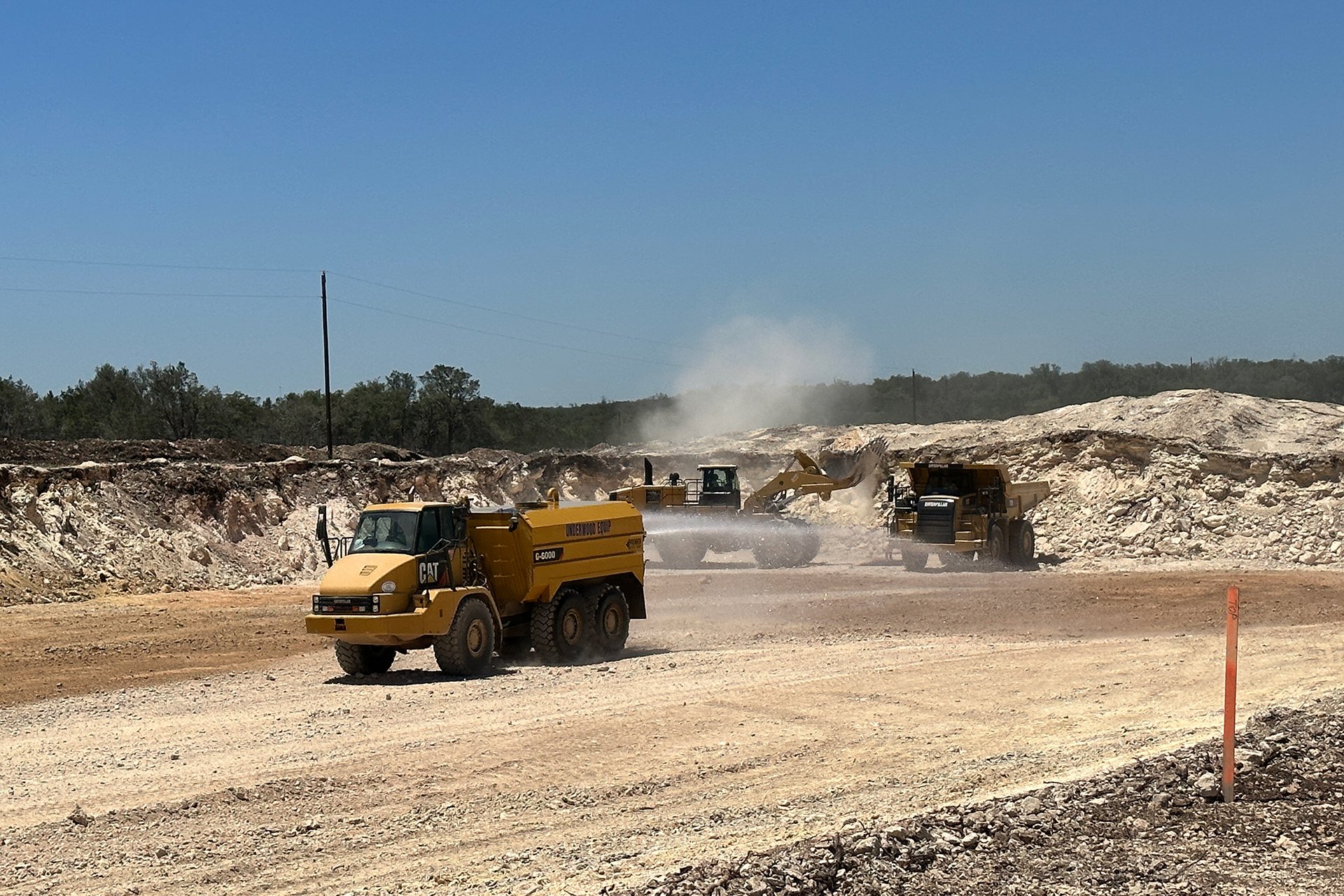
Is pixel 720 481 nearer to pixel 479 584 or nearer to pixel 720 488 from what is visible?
pixel 720 488

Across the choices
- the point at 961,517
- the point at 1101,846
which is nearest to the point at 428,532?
the point at 1101,846

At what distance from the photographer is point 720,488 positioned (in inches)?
1425

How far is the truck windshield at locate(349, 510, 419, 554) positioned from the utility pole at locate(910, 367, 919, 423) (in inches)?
2999

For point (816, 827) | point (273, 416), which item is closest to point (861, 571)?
point (816, 827)

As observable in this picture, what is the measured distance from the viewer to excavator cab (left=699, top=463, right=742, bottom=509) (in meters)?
36.0

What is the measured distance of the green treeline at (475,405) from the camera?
209ft

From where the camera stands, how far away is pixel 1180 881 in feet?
26.6

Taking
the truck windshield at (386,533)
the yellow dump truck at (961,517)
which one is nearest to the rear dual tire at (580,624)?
the truck windshield at (386,533)

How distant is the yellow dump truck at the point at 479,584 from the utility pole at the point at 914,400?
73.6 meters

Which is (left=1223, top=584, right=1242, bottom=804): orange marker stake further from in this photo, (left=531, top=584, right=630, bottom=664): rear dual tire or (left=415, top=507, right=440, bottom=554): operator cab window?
(left=531, top=584, right=630, bottom=664): rear dual tire

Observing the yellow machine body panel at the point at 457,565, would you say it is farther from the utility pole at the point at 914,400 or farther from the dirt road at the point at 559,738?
the utility pole at the point at 914,400

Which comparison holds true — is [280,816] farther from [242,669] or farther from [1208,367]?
[1208,367]

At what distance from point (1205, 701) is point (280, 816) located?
916 centimetres

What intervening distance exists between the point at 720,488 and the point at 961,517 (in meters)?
6.50
